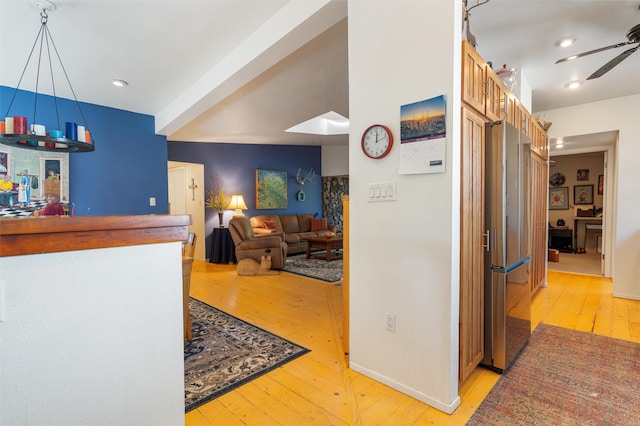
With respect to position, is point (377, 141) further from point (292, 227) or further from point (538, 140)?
point (292, 227)

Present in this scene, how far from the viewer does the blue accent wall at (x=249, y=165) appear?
240 inches

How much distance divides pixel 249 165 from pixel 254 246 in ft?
8.12

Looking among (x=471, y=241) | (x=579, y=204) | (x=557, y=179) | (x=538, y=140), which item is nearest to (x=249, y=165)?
(x=538, y=140)

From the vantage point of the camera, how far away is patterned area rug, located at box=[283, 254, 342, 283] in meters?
4.70

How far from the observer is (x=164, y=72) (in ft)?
10.1

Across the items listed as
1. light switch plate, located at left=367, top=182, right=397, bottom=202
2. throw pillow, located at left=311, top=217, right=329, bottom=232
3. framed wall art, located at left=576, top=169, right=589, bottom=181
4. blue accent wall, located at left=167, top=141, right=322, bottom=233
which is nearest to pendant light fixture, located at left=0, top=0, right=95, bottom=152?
light switch plate, located at left=367, top=182, right=397, bottom=202

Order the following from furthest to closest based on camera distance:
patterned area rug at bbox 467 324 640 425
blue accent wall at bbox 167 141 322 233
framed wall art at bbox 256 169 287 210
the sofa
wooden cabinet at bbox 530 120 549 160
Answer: framed wall art at bbox 256 169 287 210
the sofa
blue accent wall at bbox 167 141 322 233
wooden cabinet at bbox 530 120 549 160
patterned area rug at bbox 467 324 640 425

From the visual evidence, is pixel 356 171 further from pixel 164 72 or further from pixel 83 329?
pixel 164 72

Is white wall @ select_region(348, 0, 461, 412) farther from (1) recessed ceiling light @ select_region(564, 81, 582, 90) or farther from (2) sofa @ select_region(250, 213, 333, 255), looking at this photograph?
(2) sofa @ select_region(250, 213, 333, 255)

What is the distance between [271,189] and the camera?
730cm

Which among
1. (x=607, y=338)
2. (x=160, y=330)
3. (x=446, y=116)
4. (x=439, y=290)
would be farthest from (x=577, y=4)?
(x=160, y=330)

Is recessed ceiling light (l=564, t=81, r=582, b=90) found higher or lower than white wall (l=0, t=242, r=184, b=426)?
higher

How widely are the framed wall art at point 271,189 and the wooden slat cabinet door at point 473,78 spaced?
5633 millimetres

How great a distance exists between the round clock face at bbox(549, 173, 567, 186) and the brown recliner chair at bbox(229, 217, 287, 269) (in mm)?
7305
